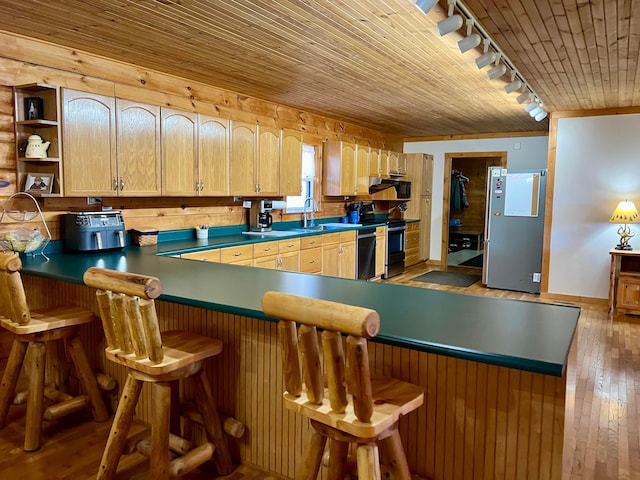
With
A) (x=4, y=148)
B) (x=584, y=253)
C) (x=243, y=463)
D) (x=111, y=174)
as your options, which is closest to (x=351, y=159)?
(x=584, y=253)

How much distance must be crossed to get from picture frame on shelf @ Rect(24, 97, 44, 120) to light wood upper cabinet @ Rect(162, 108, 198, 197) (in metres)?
0.87

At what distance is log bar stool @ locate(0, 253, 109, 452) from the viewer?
2217 mm

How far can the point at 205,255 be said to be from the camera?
12.6ft

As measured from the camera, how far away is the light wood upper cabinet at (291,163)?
506 cm

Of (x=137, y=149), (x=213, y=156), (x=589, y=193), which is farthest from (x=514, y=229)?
(x=137, y=149)

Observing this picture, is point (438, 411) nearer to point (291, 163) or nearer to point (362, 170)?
point (291, 163)

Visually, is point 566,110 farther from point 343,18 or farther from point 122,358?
point 122,358

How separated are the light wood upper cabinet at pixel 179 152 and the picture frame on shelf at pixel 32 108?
0.87m

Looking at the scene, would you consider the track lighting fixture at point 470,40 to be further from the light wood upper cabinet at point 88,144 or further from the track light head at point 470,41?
the light wood upper cabinet at point 88,144

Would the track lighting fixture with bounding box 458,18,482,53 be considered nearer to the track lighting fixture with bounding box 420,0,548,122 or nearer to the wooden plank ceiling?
the track lighting fixture with bounding box 420,0,548,122

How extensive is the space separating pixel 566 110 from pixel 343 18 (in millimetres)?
4175

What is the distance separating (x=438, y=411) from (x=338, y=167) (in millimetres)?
4663

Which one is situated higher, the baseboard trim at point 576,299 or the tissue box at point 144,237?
the tissue box at point 144,237

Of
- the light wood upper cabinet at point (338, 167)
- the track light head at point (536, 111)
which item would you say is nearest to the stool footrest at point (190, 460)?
the light wood upper cabinet at point (338, 167)
